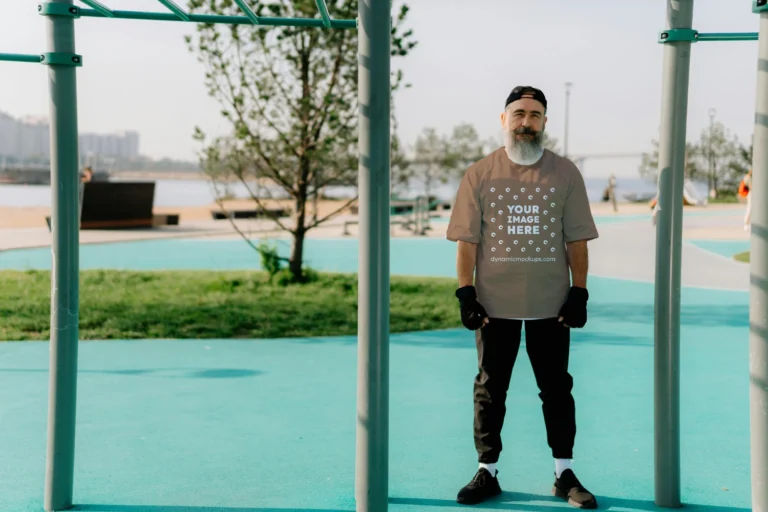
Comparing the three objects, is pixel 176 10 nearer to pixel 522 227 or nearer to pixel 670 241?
pixel 522 227

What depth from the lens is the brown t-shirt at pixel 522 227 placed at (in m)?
4.25

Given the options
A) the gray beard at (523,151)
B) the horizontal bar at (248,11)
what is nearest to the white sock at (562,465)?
the gray beard at (523,151)

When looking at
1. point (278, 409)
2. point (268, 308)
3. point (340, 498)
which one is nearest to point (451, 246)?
point (268, 308)

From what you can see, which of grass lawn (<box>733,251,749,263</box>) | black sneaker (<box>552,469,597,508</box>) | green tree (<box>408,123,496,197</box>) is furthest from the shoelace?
green tree (<box>408,123,496,197</box>)

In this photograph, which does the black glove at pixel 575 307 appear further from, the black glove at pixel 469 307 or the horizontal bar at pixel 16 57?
the horizontal bar at pixel 16 57

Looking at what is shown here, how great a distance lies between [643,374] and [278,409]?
2.92 metres

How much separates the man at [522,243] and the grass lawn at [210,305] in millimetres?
5123

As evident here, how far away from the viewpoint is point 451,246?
880 inches

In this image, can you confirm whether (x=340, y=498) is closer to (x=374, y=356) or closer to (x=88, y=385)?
(x=374, y=356)

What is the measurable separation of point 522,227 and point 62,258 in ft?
6.29

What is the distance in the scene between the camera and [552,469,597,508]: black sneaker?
425 centimetres

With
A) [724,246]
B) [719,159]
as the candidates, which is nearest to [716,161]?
[719,159]

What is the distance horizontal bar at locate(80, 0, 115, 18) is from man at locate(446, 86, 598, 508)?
5.66ft

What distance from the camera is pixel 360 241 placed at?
3801 millimetres
